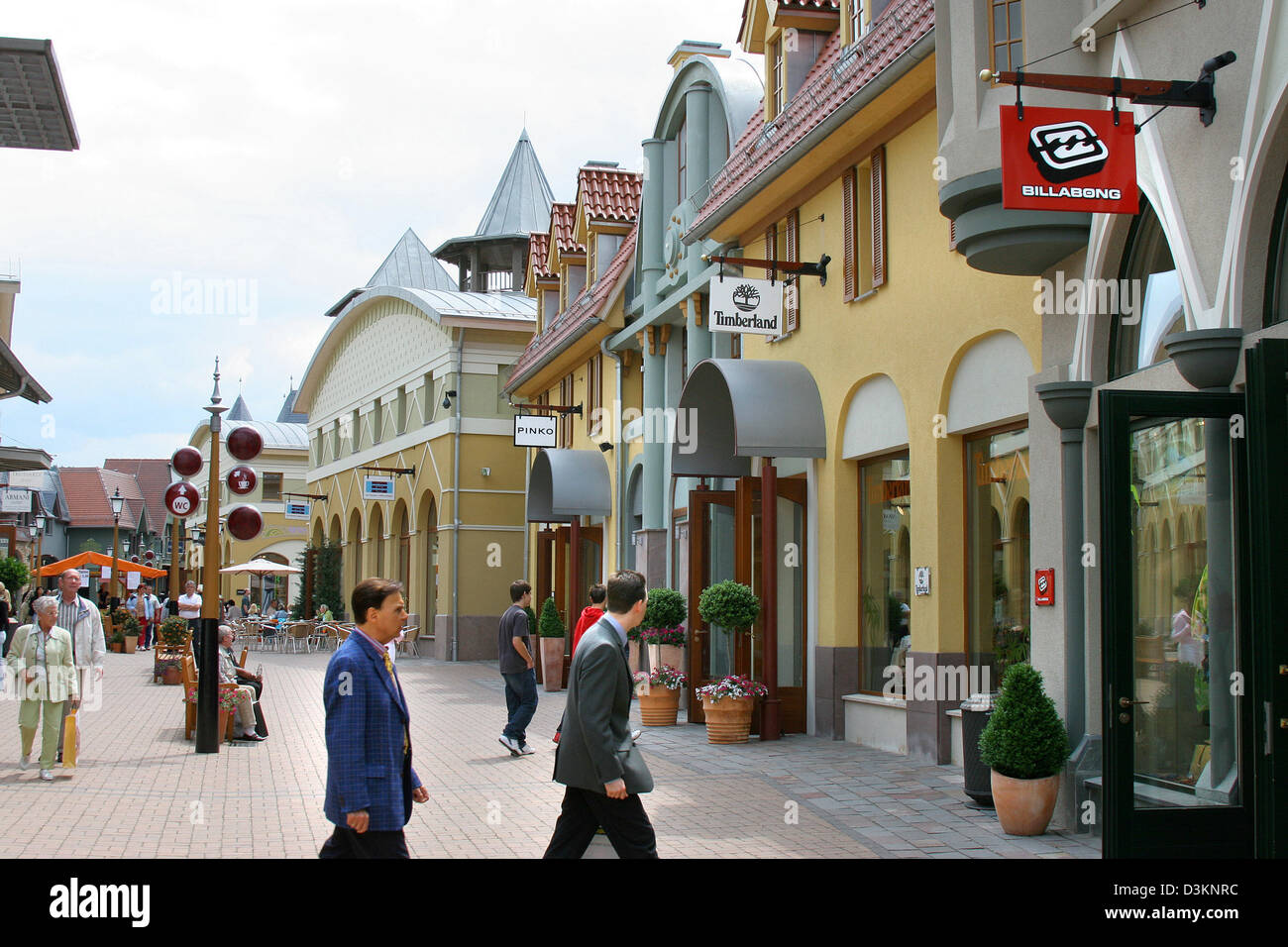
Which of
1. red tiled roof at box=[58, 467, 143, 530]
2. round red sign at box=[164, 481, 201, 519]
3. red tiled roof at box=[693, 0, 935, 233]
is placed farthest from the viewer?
red tiled roof at box=[58, 467, 143, 530]

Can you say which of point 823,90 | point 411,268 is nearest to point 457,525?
point 823,90

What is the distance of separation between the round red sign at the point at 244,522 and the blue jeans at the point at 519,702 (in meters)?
3.14

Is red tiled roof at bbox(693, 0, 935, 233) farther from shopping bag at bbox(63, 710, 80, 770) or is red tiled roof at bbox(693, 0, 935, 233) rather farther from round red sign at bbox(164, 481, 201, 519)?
shopping bag at bbox(63, 710, 80, 770)

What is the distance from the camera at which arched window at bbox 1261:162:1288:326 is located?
305 inches

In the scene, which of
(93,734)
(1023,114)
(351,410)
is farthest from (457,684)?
(351,410)

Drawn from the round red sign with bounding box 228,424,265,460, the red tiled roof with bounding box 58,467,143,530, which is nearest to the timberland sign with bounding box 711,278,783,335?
the round red sign with bounding box 228,424,265,460

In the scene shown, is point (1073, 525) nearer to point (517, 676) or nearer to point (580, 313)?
point (517, 676)

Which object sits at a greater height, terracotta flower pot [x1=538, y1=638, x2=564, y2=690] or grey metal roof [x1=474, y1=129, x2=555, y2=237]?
grey metal roof [x1=474, y1=129, x2=555, y2=237]

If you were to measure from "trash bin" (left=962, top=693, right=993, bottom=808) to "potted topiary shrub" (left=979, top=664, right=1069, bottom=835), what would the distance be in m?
0.74

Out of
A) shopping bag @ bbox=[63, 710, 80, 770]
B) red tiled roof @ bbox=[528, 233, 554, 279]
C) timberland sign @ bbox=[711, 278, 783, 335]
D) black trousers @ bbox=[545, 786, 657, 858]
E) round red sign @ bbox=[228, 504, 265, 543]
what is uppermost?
red tiled roof @ bbox=[528, 233, 554, 279]

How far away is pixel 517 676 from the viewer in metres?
14.2

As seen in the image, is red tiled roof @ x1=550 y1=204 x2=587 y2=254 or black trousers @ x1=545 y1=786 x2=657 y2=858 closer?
black trousers @ x1=545 y1=786 x2=657 y2=858

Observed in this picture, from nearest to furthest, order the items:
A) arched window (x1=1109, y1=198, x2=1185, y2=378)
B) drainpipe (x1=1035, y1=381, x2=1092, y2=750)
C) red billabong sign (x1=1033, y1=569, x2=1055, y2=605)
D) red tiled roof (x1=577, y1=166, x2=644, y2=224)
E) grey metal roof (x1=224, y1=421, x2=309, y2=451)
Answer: arched window (x1=1109, y1=198, x2=1185, y2=378), drainpipe (x1=1035, y1=381, x2=1092, y2=750), red billabong sign (x1=1033, y1=569, x2=1055, y2=605), red tiled roof (x1=577, y1=166, x2=644, y2=224), grey metal roof (x1=224, y1=421, x2=309, y2=451)
